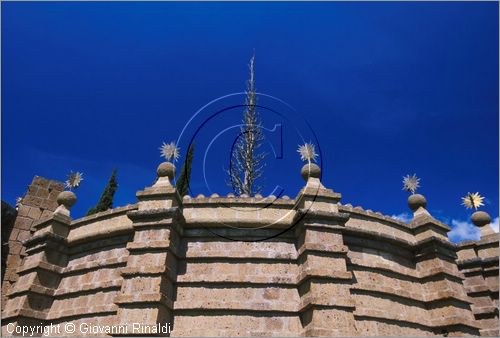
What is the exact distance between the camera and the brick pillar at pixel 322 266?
29.2 feet

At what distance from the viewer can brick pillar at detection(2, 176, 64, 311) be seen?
1395cm

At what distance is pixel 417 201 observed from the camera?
522 inches

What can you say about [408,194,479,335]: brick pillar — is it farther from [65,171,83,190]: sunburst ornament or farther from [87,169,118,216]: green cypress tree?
[87,169,118,216]: green cypress tree

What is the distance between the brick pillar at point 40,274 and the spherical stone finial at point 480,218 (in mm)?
16184

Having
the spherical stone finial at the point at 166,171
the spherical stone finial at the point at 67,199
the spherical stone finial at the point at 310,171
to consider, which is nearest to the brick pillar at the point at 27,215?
the spherical stone finial at the point at 67,199

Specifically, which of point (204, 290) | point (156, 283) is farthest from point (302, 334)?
point (156, 283)

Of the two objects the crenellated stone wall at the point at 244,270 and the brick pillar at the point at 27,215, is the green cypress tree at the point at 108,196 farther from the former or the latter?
the crenellated stone wall at the point at 244,270

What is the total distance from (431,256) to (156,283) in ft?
29.0

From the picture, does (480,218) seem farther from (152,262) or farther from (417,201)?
(152,262)

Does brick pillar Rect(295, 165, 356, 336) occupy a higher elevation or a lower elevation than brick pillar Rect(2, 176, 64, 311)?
lower

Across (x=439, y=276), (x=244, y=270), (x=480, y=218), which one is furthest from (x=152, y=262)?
(x=480, y=218)

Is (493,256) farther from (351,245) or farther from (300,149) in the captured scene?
(300,149)

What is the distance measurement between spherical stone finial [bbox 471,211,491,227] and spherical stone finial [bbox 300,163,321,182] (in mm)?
8468

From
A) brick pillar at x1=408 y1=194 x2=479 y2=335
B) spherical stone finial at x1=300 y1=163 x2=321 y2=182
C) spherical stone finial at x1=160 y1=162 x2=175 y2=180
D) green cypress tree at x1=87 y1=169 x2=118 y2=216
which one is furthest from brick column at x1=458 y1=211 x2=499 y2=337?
green cypress tree at x1=87 y1=169 x2=118 y2=216
